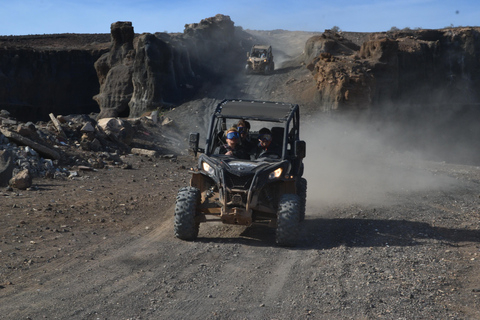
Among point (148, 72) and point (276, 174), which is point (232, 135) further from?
point (148, 72)

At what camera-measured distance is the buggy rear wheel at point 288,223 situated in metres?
8.92

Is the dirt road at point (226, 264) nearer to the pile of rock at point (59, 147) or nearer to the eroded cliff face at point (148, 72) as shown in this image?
the pile of rock at point (59, 147)

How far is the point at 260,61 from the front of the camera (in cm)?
4688

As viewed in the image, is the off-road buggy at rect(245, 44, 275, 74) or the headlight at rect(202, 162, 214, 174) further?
the off-road buggy at rect(245, 44, 275, 74)

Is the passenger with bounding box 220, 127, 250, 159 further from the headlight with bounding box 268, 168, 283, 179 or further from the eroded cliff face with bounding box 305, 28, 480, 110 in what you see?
the eroded cliff face with bounding box 305, 28, 480, 110

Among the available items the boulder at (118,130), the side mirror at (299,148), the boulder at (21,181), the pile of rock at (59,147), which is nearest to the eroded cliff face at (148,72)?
the boulder at (118,130)

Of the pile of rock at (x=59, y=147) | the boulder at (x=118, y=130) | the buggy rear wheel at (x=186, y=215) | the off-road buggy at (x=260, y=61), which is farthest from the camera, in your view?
the off-road buggy at (x=260, y=61)

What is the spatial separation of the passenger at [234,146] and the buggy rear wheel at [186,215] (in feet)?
3.75

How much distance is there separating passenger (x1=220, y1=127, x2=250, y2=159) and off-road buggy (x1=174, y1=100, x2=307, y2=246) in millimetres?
194

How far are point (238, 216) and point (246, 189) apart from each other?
1.43 ft

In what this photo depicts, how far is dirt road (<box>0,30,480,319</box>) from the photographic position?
6227 mm

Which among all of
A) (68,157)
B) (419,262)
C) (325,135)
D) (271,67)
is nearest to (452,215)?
(419,262)

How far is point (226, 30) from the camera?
65062mm

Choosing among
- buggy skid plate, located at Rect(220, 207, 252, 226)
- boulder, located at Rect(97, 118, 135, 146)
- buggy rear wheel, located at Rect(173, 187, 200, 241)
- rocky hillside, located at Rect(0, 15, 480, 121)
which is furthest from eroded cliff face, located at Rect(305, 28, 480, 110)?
buggy skid plate, located at Rect(220, 207, 252, 226)
